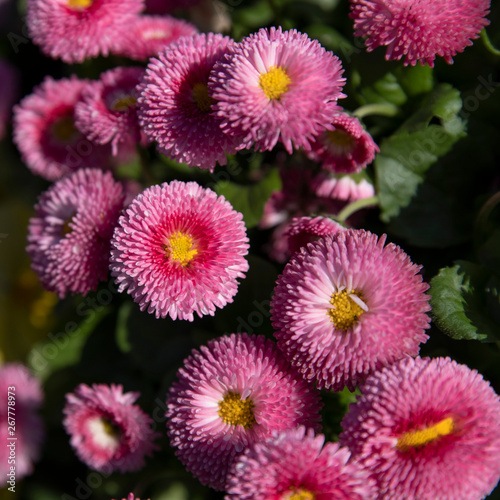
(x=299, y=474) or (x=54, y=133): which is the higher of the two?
(x=299, y=474)

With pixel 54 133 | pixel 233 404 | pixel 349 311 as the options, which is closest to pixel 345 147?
pixel 349 311

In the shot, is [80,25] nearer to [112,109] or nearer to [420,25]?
[112,109]

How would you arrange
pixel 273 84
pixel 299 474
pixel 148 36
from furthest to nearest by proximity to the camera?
pixel 148 36, pixel 273 84, pixel 299 474

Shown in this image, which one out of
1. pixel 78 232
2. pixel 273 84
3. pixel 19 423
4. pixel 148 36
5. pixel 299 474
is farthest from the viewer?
pixel 19 423

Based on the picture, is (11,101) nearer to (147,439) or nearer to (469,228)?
(147,439)

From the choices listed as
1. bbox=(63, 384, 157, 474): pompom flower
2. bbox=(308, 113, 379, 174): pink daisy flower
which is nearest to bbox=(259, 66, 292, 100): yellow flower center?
bbox=(308, 113, 379, 174): pink daisy flower

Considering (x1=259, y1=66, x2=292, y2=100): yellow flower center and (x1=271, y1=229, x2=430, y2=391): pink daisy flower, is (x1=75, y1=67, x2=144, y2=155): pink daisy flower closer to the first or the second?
(x1=259, y1=66, x2=292, y2=100): yellow flower center

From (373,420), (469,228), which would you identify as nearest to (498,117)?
(469,228)
